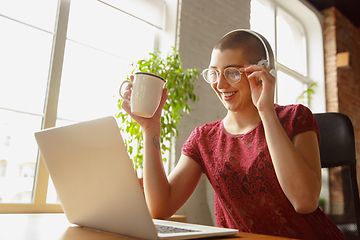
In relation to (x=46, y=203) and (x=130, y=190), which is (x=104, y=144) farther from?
(x=46, y=203)

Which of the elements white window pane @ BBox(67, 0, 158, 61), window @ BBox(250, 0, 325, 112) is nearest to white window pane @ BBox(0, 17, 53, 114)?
white window pane @ BBox(67, 0, 158, 61)

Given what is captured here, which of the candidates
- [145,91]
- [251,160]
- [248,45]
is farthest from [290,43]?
[145,91]

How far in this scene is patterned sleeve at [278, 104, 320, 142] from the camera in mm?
1029

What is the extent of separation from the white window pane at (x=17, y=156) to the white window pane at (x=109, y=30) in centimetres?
82

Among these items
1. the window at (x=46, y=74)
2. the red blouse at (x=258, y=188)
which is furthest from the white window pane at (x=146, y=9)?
the red blouse at (x=258, y=188)

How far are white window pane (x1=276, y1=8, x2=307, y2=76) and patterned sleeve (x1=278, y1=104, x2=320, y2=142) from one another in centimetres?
404

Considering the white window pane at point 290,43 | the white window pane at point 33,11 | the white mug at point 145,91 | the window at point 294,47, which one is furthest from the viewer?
the white window pane at point 290,43

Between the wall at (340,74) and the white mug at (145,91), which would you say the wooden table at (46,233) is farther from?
the wall at (340,74)

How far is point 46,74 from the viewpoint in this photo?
2379 mm

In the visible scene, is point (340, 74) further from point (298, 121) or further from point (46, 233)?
point (46, 233)

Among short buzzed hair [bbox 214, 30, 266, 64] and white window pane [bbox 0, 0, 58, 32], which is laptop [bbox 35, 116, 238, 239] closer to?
short buzzed hair [bbox 214, 30, 266, 64]

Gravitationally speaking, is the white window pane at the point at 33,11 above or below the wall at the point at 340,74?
below

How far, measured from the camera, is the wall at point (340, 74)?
16.7 ft

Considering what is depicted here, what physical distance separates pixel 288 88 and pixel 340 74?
0.97 m
